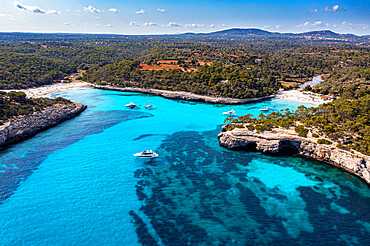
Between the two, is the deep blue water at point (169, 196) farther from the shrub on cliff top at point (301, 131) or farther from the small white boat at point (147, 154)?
the shrub on cliff top at point (301, 131)

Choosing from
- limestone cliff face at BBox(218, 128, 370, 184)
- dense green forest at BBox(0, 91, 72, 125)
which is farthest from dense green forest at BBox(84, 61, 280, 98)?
dense green forest at BBox(0, 91, 72, 125)

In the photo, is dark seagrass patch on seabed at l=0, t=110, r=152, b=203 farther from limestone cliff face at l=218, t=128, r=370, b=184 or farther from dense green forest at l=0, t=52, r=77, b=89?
dense green forest at l=0, t=52, r=77, b=89

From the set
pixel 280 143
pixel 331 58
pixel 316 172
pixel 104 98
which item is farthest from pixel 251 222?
pixel 331 58

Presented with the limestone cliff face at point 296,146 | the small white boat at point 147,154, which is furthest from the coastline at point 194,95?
the small white boat at point 147,154

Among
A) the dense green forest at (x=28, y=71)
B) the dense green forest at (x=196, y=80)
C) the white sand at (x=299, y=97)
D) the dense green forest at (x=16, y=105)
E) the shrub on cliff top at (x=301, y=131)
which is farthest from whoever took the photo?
the dense green forest at (x=28, y=71)

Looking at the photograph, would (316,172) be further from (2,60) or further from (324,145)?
(2,60)

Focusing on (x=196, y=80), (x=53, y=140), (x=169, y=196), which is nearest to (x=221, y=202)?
(x=169, y=196)

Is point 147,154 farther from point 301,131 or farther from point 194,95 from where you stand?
point 194,95
